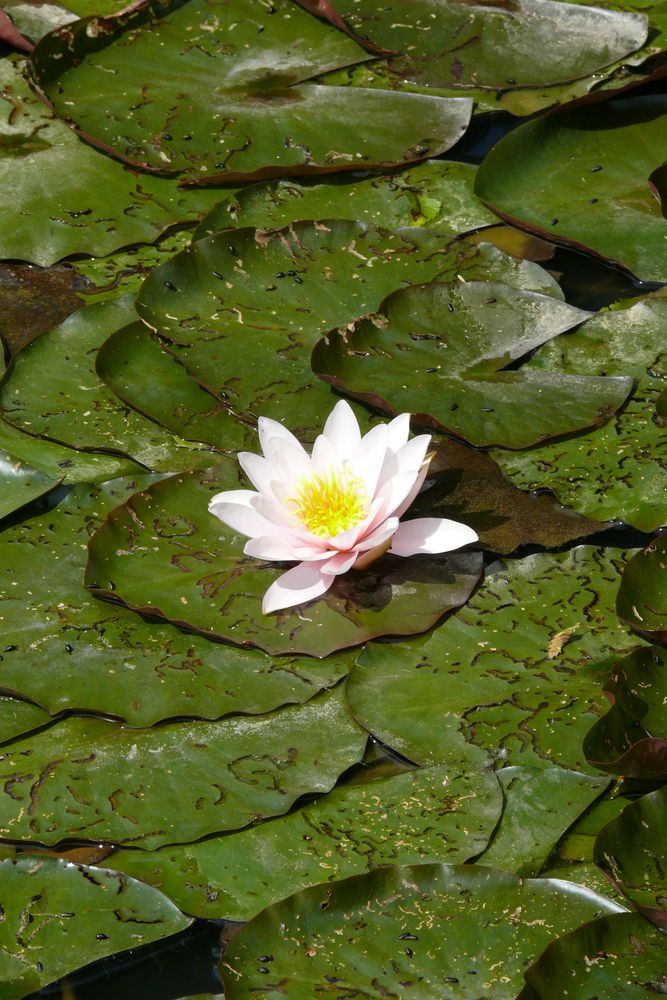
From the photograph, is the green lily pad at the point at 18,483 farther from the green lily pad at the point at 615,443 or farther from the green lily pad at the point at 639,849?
the green lily pad at the point at 639,849

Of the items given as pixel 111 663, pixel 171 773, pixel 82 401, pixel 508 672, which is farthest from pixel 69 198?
pixel 508 672

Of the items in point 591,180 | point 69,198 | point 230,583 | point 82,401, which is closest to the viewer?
point 230,583

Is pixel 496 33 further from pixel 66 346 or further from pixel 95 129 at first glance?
pixel 66 346

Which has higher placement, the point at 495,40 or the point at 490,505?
the point at 495,40

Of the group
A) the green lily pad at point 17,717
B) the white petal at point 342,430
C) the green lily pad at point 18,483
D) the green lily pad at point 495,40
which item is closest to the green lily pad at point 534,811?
the white petal at point 342,430

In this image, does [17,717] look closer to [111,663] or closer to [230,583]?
[111,663]

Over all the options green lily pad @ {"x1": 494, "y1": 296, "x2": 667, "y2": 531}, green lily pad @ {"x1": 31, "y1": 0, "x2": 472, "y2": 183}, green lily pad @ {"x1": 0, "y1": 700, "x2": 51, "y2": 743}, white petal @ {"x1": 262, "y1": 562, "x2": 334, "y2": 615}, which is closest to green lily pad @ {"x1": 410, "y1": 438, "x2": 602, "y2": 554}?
green lily pad @ {"x1": 494, "y1": 296, "x2": 667, "y2": 531}

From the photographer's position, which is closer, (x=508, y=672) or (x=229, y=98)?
(x=508, y=672)

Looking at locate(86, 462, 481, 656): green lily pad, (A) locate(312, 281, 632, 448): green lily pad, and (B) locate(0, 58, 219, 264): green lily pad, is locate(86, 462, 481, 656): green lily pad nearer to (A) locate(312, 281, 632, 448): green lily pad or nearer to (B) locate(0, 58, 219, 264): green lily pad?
(A) locate(312, 281, 632, 448): green lily pad
